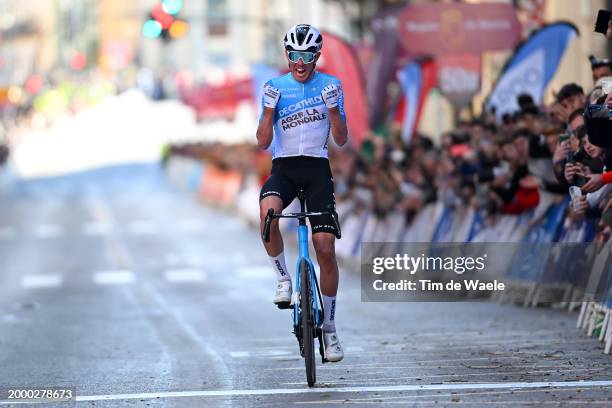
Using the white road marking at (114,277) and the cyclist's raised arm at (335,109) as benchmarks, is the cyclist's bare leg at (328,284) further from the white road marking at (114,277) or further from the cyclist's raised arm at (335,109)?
the white road marking at (114,277)

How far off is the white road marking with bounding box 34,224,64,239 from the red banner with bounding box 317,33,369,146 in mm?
11741

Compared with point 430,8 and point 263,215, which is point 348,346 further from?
point 430,8

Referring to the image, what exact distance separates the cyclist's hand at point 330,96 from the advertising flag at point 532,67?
7643 mm

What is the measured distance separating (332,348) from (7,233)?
1077 inches

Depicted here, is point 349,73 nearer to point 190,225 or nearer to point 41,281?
point 41,281

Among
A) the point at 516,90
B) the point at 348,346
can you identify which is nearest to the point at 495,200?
the point at 516,90

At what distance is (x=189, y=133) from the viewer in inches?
3583

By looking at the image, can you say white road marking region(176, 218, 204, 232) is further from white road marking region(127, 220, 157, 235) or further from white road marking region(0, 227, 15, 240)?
white road marking region(0, 227, 15, 240)

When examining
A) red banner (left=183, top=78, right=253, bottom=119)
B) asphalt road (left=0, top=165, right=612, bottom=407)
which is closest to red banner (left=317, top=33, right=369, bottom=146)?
asphalt road (left=0, top=165, right=612, bottom=407)

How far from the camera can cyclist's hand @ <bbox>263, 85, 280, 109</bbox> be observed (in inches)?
417

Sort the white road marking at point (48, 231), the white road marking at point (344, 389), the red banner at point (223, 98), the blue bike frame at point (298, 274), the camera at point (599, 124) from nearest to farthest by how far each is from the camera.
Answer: the white road marking at point (344, 389)
the blue bike frame at point (298, 274)
the camera at point (599, 124)
the white road marking at point (48, 231)
the red banner at point (223, 98)

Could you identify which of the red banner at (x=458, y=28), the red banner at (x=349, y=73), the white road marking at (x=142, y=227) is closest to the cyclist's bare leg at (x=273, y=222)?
the red banner at (x=458, y=28)

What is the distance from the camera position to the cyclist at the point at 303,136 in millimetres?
10570

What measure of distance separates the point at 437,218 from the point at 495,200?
6.56 feet
